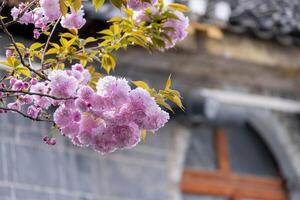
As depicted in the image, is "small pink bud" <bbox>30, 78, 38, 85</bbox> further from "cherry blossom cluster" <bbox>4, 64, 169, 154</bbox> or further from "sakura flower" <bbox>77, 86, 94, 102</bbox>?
"sakura flower" <bbox>77, 86, 94, 102</bbox>

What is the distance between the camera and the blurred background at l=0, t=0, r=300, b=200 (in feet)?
18.6

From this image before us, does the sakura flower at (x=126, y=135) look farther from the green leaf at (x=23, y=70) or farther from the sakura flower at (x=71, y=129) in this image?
the green leaf at (x=23, y=70)

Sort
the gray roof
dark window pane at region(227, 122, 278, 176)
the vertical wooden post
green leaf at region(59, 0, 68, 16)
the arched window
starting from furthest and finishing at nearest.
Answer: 1. dark window pane at region(227, 122, 278, 176)
2. the vertical wooden post
3. the arched window
4. the gray roof
5. green leaf at region(59, 0, 68, 16)

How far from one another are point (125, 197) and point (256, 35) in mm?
1420

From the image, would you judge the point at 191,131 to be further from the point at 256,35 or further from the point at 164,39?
the point at 164,39

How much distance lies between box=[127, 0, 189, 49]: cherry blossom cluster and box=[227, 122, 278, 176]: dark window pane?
3.82m

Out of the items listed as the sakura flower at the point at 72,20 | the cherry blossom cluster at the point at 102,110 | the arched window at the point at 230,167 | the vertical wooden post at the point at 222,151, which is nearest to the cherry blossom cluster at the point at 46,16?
the sakura flower at the point at 72,20

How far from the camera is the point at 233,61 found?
625cm

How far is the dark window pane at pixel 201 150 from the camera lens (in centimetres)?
655

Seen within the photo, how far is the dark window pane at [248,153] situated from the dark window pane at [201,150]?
16 centimetres

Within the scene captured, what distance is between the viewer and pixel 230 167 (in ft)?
21.8

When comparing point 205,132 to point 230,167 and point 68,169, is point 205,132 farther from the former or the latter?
point 68,169

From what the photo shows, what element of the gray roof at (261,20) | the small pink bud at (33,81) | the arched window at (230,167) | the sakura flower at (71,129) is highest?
the gray roof at (261,20)

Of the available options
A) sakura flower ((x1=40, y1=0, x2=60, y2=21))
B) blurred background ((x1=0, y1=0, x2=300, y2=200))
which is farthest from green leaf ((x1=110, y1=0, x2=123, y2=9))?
blurred background ((x1=0, y1=0, x2=300, y2=200))
